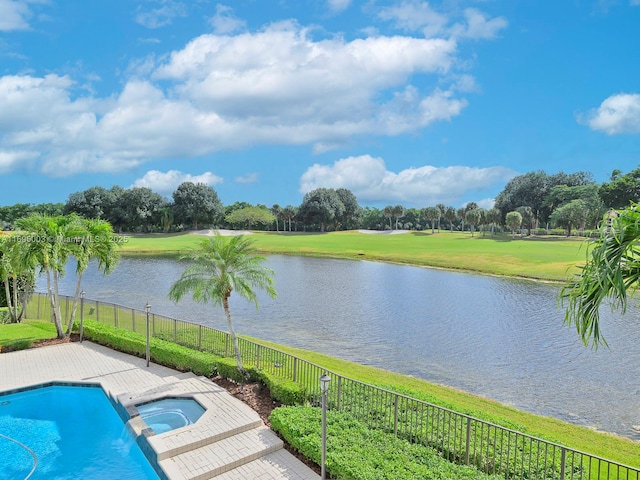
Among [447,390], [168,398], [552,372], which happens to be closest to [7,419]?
[168,398]

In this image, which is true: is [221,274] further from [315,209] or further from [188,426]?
[315,209]

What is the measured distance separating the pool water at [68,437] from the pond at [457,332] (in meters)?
9.19

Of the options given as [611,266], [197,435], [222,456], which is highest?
[611,266]

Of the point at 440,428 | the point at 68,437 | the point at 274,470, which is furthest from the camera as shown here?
the point at 68,437

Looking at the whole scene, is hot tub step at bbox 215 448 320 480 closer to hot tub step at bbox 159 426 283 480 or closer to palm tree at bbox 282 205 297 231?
hot tub step at bbox 159 426 283 480

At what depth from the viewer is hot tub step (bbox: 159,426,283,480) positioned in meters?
9.45

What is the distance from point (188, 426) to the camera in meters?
11.1

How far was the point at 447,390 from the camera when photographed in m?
14.9

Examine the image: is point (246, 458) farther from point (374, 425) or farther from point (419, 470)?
point (419, 470)

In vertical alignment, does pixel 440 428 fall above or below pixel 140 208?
below

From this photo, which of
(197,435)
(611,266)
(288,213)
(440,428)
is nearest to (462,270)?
(440,428)

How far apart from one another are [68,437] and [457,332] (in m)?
17.8

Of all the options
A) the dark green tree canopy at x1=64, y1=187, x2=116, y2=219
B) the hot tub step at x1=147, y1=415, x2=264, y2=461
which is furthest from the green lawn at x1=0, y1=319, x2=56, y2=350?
the dark green tree canopy at x1=64, y1=187, x2=116, y2=219

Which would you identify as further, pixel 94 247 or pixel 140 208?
pixel 140 208
